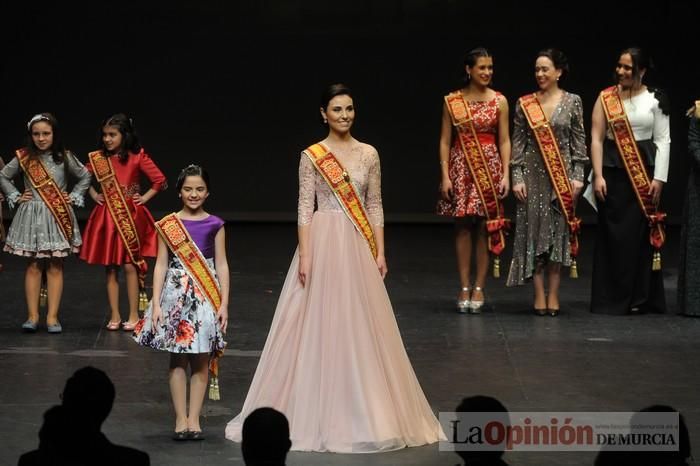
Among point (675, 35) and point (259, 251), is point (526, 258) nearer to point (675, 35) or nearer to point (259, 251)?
point (259, 251)

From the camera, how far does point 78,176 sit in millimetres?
7746

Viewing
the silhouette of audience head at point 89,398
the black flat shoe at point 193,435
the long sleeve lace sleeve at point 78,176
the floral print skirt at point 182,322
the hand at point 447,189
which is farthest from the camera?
the hand at point 447,189

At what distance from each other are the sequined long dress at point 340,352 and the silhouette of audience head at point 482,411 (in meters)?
1.73

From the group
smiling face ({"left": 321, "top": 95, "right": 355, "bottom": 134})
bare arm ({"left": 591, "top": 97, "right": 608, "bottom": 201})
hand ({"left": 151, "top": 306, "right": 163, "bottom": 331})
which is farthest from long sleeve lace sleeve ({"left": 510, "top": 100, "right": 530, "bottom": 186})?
hand ({"left": 151, "top": 306, "right": 163, "bottom": 331})

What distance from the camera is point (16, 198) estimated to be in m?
7.66

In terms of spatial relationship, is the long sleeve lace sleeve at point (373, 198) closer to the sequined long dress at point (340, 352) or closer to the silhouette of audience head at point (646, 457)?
the sequined long dress at point (340, 352)

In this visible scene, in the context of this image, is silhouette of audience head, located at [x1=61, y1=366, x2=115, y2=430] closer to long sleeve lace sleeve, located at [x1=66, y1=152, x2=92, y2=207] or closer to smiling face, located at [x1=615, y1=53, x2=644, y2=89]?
long sleeve lace sleeve, located at [x1=66, y1=152, x2=92, y2=207]

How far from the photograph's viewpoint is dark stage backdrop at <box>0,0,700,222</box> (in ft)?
40.3

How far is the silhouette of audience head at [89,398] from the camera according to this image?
3.57 meters

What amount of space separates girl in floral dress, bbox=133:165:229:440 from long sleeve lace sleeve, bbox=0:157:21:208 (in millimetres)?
2180

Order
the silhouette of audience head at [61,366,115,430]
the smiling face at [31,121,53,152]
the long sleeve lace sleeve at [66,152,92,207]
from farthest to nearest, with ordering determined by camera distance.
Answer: the long sleeve lace sleeve at [66,152,92,207], the smiling face at [31,121,53,152], the silhouette of audience head at [61,366,115,430]

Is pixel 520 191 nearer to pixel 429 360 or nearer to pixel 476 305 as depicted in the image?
pixel 476 305

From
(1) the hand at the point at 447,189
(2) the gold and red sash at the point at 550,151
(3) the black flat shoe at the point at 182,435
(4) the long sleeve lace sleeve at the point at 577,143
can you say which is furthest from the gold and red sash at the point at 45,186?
(4) the long sleeve lace sleeve at the point at 577,143

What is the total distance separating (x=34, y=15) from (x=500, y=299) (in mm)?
5426
